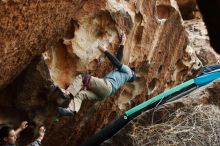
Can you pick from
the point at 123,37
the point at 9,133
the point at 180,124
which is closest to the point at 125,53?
the point at 123,37

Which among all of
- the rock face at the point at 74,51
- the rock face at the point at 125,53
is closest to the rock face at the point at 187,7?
the rock face at the point at 125,53

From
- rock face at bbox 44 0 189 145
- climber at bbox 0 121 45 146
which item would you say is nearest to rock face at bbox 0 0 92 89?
rock face at bbox 44 0 189 145

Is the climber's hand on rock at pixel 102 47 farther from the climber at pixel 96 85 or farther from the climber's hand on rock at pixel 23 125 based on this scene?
the climber's hand on rock at pixel 23 125

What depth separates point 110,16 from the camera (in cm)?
758

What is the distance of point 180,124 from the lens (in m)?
7.02

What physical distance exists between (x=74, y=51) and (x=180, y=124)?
7.21ft

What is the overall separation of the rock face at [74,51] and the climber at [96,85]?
289 millimetres

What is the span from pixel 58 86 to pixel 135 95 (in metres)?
3.28

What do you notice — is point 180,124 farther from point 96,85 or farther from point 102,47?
point 102,47

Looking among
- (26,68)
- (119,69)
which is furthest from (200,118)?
(26,68)

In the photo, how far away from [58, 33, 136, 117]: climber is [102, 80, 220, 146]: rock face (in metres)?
0.76

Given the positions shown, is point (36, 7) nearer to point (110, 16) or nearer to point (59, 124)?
point (110, 16)

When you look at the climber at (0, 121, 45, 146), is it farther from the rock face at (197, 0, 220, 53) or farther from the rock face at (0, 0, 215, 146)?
the rock face at (197, 0, 220, 53)

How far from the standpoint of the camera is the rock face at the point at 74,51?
5898 millimetres
